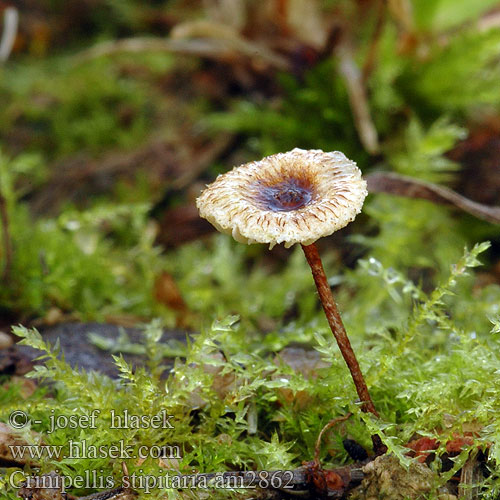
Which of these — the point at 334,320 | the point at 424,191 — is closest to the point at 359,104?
the point at 424,191

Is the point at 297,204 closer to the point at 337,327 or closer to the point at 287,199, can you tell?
the point at 287,199

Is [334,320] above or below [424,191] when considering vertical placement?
below

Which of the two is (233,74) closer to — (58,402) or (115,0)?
(115,0)

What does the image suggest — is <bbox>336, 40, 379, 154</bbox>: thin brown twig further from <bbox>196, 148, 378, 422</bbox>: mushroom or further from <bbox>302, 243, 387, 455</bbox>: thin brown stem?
<bbox>302, 243, 387, 455</bbox>: thin brown stem

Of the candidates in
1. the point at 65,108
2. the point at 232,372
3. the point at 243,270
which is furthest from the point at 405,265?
the point at 65,108

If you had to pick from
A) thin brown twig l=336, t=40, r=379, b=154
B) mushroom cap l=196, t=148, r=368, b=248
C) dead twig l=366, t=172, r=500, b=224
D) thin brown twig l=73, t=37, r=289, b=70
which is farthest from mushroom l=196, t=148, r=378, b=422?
thin brown twig l=73, t=37, r=289, b=70

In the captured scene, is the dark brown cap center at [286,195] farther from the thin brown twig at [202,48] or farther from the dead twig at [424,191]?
the thin brown twig at [202,48]
